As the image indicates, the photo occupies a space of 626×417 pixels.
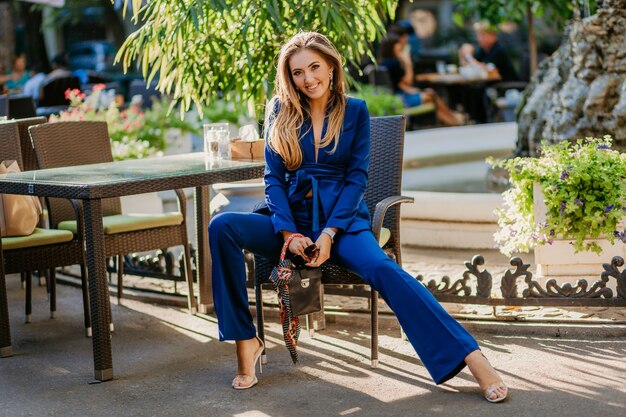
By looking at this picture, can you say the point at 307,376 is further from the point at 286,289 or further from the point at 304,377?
the point at 286,289

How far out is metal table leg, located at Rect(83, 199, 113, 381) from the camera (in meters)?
4.98

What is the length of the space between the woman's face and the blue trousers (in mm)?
603

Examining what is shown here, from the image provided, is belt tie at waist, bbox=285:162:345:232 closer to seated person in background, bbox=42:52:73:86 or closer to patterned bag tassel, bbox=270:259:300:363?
patterned bag tassel, bbox=270:259:300:363

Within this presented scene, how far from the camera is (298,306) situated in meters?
4.78

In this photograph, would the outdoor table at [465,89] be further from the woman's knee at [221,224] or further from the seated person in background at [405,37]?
the woman's knee at [221,224]

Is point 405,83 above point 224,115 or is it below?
above

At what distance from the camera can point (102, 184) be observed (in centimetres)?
493

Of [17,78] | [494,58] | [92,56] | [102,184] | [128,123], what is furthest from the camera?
[92,56]

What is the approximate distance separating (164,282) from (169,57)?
1531mm

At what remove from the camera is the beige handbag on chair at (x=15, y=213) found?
5730mm

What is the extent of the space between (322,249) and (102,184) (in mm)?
1015

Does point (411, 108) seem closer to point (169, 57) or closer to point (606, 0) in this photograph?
point (606, 0)

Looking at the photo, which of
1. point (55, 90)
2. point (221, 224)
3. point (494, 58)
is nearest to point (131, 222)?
point (221, 224)

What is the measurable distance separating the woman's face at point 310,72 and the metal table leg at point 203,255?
4.65 ft
